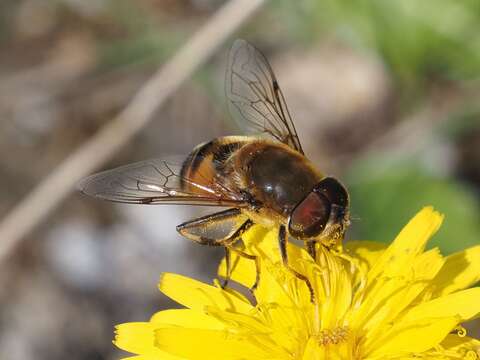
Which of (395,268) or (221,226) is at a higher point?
(221,226)

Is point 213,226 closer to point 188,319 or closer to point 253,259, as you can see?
point 253,259

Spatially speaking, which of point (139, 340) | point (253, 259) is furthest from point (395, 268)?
point (139, 340)

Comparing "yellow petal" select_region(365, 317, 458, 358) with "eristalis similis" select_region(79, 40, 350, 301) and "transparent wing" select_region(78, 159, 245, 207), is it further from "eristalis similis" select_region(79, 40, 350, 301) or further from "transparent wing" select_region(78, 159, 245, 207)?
"transparent wing" select_region(78, 159, 245, 207)

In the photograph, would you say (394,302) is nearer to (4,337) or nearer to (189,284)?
(189,284)

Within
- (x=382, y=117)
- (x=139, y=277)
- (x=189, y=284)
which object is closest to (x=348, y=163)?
(x=382, y=117)

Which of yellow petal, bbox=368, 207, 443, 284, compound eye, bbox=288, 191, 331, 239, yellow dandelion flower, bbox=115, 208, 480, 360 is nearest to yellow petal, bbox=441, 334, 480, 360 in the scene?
yellow dandelion flower, bbox=115, 208, 480, 360

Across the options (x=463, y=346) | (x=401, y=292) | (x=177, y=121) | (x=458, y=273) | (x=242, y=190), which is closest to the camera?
(x=463, y=346)
